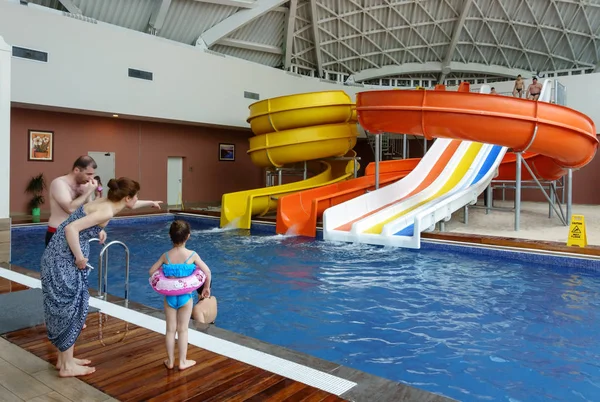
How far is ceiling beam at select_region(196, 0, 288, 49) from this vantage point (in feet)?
49.4

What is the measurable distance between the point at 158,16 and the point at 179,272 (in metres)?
12.9

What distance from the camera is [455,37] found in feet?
61.6

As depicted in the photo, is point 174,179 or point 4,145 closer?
point 4,145

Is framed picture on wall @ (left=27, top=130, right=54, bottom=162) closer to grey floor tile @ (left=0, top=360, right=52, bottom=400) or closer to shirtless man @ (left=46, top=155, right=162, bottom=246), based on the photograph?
shirtless man @ (left=46, top=155, right=162, bottom=246)

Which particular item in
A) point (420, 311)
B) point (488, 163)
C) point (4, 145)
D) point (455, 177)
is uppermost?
point (488, 163)

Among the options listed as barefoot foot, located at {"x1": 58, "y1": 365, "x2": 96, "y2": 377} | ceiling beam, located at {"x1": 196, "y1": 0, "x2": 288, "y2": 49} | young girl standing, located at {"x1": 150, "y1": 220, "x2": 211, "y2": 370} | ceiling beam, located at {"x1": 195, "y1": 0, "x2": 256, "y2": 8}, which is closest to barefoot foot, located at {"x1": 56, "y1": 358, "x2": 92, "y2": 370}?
barefoot foot, located at {"x1": 58, "y1": 365, "x2": 96, "y2": 377}

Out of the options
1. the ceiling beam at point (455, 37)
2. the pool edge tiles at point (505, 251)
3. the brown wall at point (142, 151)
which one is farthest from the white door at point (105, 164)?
the ceiling beam at point (455, 37)

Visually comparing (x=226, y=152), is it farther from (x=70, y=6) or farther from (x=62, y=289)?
(x=62, y=289)

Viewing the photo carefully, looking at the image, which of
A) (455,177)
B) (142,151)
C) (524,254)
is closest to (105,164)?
(142,151)

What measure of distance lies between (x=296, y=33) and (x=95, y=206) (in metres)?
17.0

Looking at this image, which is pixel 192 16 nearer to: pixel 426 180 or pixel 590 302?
pixel 426 180

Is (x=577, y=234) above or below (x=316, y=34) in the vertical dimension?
below

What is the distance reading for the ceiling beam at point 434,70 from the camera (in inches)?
807

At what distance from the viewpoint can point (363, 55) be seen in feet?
67.0
